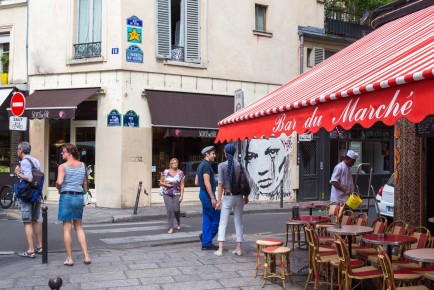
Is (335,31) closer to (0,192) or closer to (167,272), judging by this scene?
(0,192)

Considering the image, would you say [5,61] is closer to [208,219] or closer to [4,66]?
[4,66]

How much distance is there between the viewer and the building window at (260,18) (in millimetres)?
19859

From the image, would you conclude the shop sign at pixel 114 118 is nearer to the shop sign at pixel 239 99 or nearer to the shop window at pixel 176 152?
the shop window at pixel 176 152

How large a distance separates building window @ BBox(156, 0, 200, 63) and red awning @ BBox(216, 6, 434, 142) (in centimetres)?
962

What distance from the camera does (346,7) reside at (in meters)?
24.3

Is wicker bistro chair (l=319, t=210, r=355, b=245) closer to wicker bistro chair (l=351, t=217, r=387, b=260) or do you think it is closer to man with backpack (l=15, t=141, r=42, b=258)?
wicker bistro chair (l=351, t=217, r=387, b=260)

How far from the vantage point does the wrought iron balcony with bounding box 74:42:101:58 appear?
56.3 ft

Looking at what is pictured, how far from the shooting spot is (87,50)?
17328mm

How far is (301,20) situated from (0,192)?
13002mm

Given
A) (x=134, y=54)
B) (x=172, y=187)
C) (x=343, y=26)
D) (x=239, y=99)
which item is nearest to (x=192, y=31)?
(x=134, y=54)

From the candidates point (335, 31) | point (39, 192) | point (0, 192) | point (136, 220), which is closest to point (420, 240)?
point (39, 192)

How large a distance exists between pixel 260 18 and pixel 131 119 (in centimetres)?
685

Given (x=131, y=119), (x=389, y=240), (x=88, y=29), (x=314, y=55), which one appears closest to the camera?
(x=389, y=240)

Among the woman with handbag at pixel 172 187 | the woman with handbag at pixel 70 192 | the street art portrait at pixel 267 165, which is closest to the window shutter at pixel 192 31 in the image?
the street art portrait at pixel 267 165
